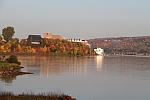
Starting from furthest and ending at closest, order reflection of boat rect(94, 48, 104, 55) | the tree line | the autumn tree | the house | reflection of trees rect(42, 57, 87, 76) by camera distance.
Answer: reflection of boat rect(94, 48, 104, 55)
the house
the autumn tree
the tree line
reflection of trees rect(42, 57, 87, 76)

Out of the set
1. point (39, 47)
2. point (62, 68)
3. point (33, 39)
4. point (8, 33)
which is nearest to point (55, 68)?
point (62, 68)

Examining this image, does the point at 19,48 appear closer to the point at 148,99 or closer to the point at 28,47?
the point at 28,47

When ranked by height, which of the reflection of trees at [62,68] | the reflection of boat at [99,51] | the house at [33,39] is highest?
the house at [33,39]

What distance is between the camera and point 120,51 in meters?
122

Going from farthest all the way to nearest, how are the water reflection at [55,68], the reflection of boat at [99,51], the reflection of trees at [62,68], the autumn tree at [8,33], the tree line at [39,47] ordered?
1. the reflection of boat at [99,51]
2. the autumn tree at [8,33]
3. the tree line at [39,47]
4. the reflection of trees at [62,68]
5. the water reflection at [55,68]

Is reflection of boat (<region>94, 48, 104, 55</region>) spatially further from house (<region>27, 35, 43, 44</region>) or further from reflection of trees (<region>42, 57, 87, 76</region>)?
reflection of trees (<region>42, 57, 87, 76</region>)

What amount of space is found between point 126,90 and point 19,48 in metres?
61.4

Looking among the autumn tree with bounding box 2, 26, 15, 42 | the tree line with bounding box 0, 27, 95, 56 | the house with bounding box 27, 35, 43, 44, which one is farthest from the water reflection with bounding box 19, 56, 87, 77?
the house with bounding box 27, 35, 43, 44

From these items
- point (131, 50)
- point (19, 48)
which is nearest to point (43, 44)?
point (19, 48)

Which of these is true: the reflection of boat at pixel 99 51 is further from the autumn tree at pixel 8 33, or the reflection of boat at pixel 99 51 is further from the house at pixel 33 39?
the autumn tree at pixel 8 33

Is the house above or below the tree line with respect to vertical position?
above

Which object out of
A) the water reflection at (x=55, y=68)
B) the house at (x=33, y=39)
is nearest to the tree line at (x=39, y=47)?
the house at (x=33, y=39)

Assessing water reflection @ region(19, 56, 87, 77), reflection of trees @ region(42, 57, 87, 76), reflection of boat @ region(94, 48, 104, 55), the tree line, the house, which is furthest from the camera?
reflection of boat @ region(94, 48, 104, 55)

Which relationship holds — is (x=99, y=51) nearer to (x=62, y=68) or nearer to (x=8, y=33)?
(x=8, y=33)
